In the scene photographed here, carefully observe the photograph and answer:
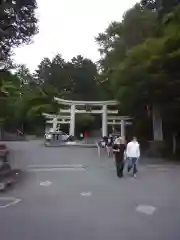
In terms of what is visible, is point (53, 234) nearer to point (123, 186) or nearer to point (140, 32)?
point (123, 186)

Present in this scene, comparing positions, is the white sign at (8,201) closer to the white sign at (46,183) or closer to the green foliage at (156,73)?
the white sign at (46,183)

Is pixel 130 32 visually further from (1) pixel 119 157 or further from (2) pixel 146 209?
(2) pixel 146 209

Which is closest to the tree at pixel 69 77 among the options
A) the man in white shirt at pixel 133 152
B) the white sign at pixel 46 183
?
the man in white shirt at pixel 133 152

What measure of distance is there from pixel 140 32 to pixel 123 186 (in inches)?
912

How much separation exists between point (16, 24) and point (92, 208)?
78.9ft

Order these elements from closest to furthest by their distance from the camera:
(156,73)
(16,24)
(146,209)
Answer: (146,209)
(156,73)
(16,24)

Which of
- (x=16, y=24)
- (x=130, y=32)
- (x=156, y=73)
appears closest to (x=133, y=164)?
(x=156, y=73)

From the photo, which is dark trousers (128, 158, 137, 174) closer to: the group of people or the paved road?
the group of people

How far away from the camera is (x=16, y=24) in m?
33.0

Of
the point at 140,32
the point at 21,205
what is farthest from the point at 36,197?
A: the point at 140,32

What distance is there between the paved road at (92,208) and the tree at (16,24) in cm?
1458

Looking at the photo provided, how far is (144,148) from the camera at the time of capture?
3862cm

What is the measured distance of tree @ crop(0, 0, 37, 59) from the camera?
3047cm

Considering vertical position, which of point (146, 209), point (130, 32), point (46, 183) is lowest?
point (146, 209)
